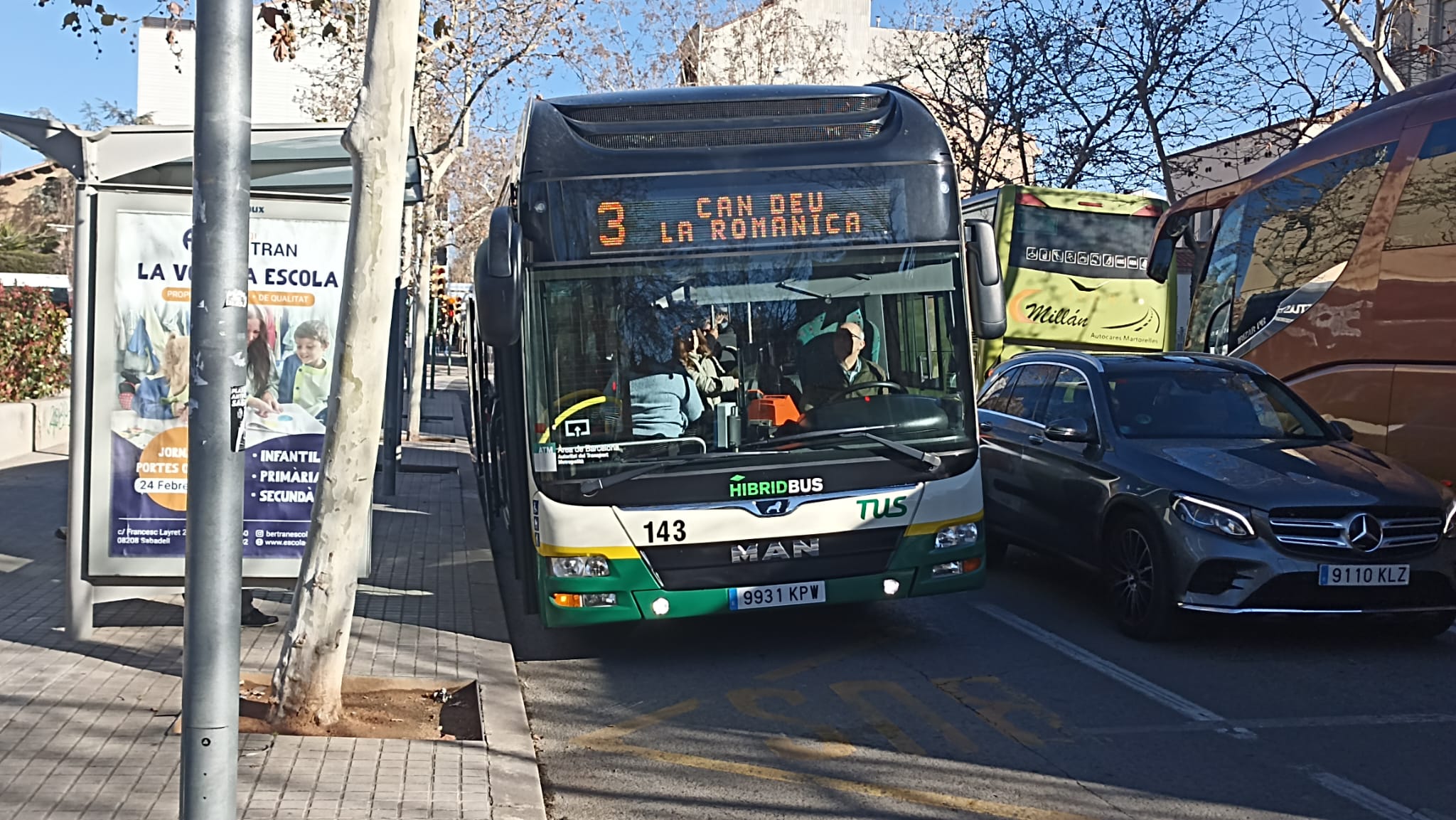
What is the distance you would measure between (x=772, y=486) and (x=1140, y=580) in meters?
2.40

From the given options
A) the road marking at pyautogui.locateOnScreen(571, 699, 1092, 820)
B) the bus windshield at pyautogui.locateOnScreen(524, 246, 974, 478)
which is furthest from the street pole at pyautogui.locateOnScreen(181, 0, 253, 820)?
the bus windshield at pyautogui.locateOnScreen(524, 246, 974, 478)

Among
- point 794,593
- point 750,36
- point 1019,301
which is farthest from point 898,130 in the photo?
point 750,36

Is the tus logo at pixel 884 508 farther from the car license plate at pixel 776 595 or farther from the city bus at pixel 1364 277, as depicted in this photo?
the city bus at pixel 1364 277

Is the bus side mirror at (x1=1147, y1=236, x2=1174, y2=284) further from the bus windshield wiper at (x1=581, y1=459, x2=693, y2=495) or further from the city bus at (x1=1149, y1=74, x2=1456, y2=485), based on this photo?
the bus windshield wiper at (x1=581, y1=459, x2=693, y2=495)

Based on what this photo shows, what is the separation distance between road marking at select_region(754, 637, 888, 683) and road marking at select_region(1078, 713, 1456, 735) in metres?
1.75

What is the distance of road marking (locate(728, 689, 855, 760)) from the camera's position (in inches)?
244

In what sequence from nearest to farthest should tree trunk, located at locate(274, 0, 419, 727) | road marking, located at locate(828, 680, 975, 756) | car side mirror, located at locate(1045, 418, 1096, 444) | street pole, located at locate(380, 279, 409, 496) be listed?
1. tree trunk, located at locate(274, 0, 419, 727)
2. road marking, located at locate(828, 680, 975, 756)
3. car side mirror, located at locate(1045, 418, 1096, 444)
4. street pole, located at locate(380, 279, 409, 496)

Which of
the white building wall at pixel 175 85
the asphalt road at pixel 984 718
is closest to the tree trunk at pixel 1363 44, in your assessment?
the asphalt road at pixel 984 718

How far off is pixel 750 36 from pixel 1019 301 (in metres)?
17.5

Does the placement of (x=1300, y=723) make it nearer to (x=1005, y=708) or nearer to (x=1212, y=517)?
(x=1005, y=708)

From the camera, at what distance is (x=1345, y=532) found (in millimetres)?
7855

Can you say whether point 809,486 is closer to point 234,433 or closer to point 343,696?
point 343,696

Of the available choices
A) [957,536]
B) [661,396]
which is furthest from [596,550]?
[957,536]

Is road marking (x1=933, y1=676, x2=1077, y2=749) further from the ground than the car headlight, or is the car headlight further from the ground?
the car headlight
